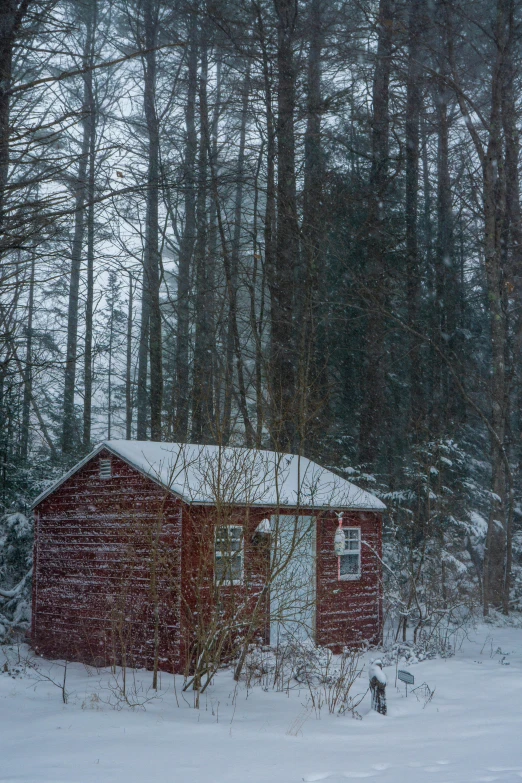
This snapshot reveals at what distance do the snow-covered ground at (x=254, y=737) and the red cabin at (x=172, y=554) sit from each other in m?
1.27

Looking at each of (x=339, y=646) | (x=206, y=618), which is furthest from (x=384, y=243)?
(x=206, y=618)

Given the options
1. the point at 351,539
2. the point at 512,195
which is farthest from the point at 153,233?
the point at 351,539

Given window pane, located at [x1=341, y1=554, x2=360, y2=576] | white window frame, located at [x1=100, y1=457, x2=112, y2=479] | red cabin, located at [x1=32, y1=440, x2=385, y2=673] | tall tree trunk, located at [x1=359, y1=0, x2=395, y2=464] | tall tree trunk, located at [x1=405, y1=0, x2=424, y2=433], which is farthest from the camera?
tall tree trunk, located at [x1=405, y1=0, x2=424, y2=433]

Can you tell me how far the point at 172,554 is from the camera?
449 inches

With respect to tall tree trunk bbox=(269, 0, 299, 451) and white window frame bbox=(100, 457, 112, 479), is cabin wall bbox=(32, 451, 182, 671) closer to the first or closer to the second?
white window frame bbox=(100, 457, 112, 479)

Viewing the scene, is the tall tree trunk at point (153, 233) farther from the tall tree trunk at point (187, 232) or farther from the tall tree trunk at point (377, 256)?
the tall tree trunk at point (377, 256)

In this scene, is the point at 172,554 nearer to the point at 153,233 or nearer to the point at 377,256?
the point at 377,256

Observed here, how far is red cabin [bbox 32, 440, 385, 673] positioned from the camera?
440 inches

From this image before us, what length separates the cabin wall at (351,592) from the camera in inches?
526

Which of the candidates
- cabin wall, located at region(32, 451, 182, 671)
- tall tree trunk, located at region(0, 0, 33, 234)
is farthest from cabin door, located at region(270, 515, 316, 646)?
tall tree trunk, located at region(0, 0, 33, 234)

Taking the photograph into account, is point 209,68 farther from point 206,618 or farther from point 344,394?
point 206,618

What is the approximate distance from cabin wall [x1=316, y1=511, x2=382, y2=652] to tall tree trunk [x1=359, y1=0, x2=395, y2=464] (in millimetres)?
5184

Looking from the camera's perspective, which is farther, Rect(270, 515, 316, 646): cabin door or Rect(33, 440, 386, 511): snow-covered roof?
Rect(33, 440, 386, 511): snow-covered roof

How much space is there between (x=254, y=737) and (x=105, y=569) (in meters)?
6.00
